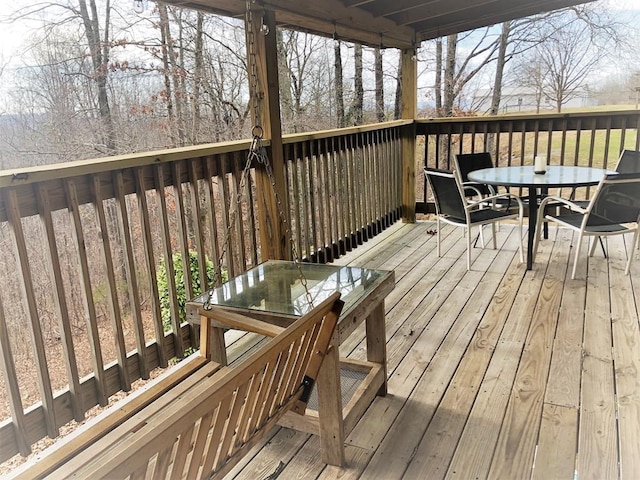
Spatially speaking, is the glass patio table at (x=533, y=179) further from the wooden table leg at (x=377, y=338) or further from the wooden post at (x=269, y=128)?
the wooden table leg at (x=377, y=338)

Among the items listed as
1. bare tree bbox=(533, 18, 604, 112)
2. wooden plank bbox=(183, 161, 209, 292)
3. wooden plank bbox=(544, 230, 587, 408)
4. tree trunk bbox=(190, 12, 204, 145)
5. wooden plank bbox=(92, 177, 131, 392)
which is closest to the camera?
wooden plank bbox=(92, 177, 131, 392)

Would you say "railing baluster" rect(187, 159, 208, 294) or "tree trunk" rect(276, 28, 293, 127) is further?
"tree trunk" rect(276, 28, 293, 127)

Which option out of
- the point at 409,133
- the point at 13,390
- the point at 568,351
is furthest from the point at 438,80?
the point at 13,390

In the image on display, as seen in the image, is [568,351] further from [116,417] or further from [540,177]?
[116,417]

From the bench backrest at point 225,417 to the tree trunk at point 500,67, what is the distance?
8.94m

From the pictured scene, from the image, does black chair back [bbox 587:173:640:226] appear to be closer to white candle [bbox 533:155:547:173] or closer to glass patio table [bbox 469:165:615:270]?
glass patio table [bbox 469:165:615:270]

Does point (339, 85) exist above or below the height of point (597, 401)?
above

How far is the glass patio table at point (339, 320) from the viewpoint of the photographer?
6.48 feet

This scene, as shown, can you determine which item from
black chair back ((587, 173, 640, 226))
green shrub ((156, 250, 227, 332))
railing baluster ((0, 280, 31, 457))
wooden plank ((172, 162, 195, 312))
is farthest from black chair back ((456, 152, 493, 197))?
railing baluster ((0, 280, 31, 457))

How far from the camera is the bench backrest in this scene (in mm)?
1061

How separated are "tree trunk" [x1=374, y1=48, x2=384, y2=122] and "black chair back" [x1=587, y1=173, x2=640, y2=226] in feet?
19.4

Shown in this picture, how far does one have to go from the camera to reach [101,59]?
5414mm

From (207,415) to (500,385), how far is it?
1.78 meters

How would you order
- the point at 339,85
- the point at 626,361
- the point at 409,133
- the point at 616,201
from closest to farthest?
the point at 626,361, the point at 616,201, the point at 409,133, the point at 339,85
